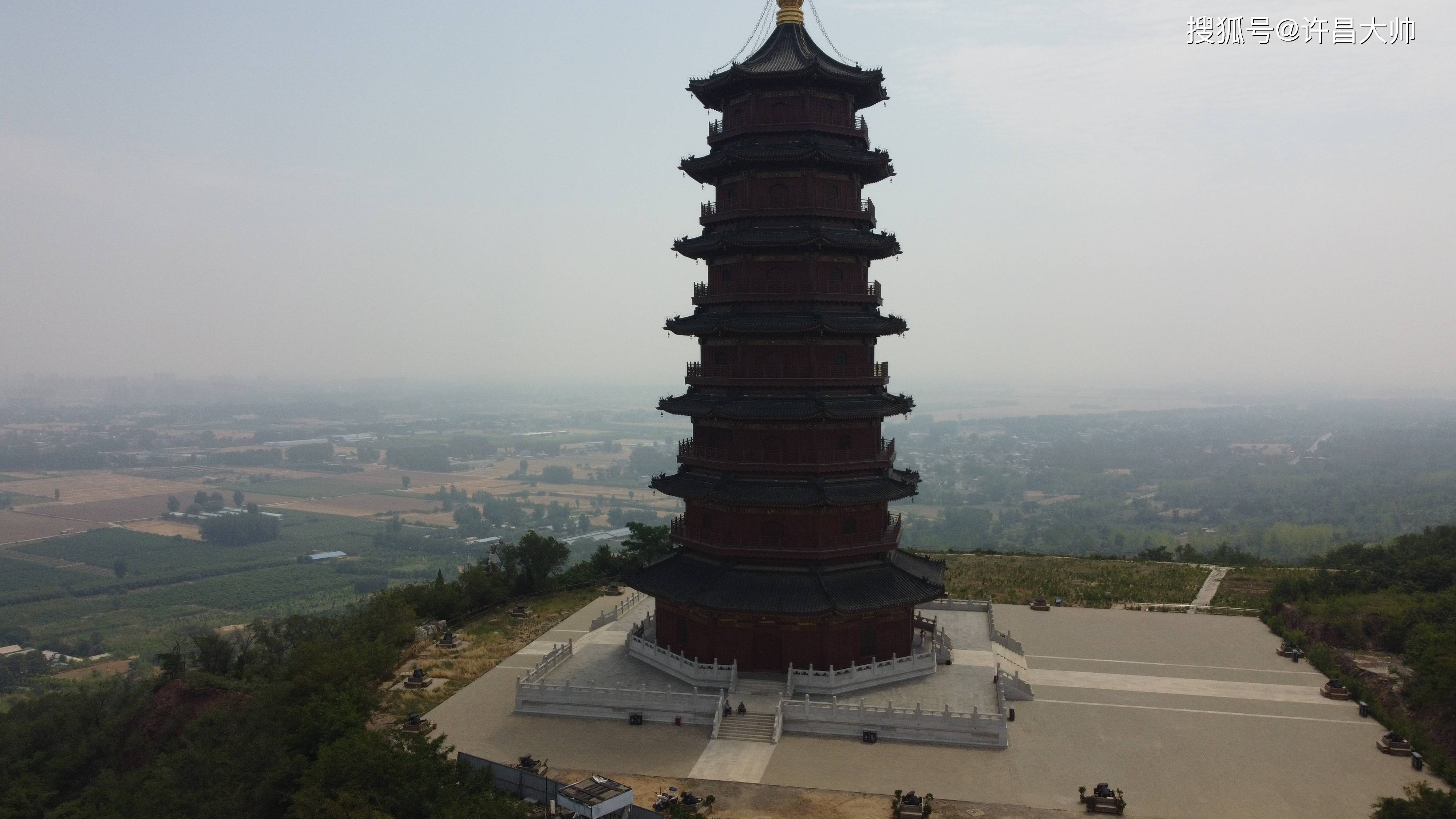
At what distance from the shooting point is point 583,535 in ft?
562

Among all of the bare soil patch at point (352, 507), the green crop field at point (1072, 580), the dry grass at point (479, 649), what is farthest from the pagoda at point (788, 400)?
the bare soil patch at point (352, 507)

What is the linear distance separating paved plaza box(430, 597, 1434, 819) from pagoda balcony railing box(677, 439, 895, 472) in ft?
23.9

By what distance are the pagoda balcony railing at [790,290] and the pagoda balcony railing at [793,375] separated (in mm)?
2465

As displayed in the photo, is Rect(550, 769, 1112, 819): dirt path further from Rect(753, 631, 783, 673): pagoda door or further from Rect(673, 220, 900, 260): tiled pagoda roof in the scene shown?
Rect(673, 220, 900, 260): tiled pagoda roof

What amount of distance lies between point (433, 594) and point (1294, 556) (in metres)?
103

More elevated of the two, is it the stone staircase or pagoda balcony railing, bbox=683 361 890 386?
pagoda balcony railing, bbox=683 361 890 386

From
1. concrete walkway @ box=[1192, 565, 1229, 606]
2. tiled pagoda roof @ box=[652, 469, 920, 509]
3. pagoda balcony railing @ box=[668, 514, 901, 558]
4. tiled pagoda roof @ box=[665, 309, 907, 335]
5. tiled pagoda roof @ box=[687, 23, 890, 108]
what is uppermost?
tiled pagoda roof @ box=[687, 23, 890, 108]

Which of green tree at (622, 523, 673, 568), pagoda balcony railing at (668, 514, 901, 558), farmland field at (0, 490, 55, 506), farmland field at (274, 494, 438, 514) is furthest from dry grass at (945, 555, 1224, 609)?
farmland field at (0, 490, 55, 506)

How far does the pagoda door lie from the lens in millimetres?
31266

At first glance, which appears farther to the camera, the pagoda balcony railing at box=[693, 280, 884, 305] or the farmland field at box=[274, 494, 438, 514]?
the farmland field at box=[274, 494, 438, 514]

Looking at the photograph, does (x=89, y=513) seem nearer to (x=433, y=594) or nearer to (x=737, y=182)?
(x=433, y=594)

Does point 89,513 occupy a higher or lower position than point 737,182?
lower

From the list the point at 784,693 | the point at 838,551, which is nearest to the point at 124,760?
the point at 784,693

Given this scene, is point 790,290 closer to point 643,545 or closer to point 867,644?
point 867,644
